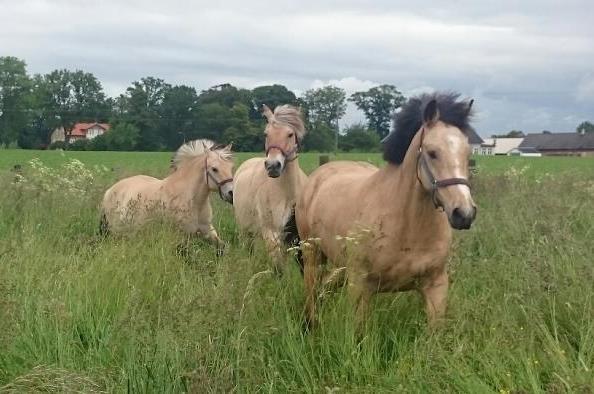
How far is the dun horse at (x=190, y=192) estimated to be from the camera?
8539mm

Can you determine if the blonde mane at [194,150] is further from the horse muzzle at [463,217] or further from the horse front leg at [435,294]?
the horse muzzle at [463,217]

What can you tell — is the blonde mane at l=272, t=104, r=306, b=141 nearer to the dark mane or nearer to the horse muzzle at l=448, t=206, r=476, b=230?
the dark mane

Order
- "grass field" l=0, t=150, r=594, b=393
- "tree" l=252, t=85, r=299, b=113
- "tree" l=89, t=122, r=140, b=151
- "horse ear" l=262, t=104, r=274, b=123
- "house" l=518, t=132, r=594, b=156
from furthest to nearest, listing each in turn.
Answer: "house" l=518, t=132, r=594, b=156
"tree" l=89, t=122, r=140, b=151
"tree" l=252, t=85, r=299, b=113
"horse ear" l=262, t=104, r=274, b=123
"grass field" l=0, t=150, r=594, b=393

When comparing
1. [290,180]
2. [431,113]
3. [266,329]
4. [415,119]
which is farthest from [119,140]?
[266,329]

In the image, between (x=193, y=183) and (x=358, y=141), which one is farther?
(x=358, y=141)

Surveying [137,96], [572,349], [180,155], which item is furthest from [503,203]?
[137,96]

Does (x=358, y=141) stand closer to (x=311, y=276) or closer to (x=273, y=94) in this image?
(x=273, y=94)

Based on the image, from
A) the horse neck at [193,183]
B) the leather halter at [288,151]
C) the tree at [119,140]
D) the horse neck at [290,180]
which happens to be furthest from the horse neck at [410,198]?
the tree at [119,140]

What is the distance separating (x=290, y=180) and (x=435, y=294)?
3.64 meters

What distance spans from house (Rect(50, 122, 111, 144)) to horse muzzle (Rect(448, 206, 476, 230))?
74.3 metres

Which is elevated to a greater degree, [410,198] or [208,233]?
[410,198]

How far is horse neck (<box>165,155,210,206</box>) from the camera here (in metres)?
9.02

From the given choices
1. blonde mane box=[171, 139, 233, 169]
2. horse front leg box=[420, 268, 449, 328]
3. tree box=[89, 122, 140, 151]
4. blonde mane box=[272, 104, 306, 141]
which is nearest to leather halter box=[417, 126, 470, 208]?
horse front leg box=[420, 268, 449, 328]

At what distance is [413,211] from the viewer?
15.0 ft
